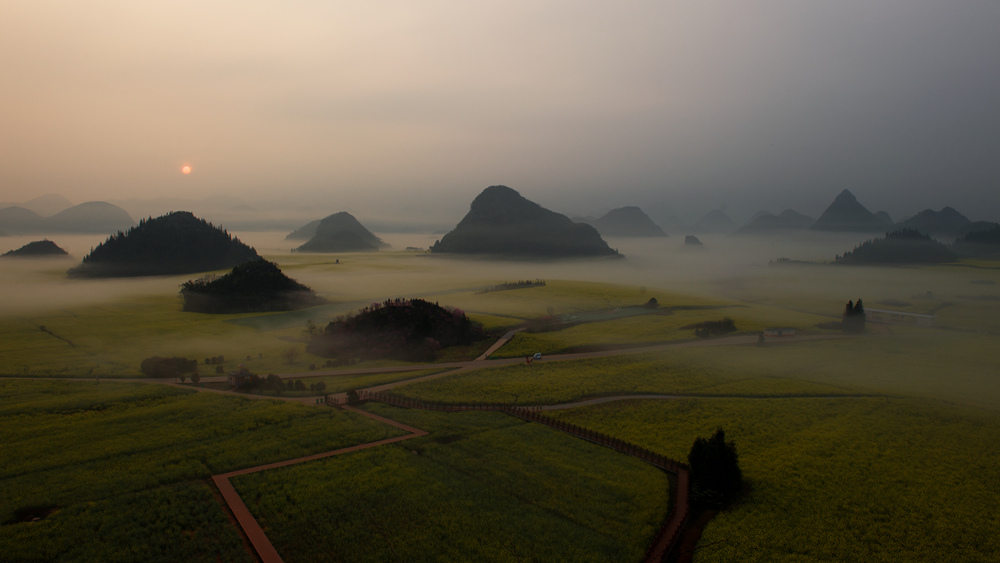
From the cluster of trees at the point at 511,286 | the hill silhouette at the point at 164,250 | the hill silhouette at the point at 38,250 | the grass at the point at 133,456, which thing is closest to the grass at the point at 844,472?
the grass at the point at 133,456

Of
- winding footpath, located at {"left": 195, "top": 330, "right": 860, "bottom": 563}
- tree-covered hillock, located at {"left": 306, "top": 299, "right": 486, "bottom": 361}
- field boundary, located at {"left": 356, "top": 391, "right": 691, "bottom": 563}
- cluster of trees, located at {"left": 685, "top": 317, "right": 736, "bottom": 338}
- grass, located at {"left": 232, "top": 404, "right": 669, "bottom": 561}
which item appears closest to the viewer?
grass, located at {"left": 232, "top": 404, "right": 669, "bottom": 561}

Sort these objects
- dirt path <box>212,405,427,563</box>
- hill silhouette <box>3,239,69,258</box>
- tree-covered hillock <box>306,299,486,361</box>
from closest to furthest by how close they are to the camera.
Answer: dirt path <box>212,405,427,563</box>
tree-covered hillock <box>306,299,486,361</box>
hill silhouette <box>3,239,69,258</box>

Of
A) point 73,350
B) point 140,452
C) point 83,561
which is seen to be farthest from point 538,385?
point 73,350

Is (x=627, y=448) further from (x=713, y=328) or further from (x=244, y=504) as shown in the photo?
(x=713, y=328)

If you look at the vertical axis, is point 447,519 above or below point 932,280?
below

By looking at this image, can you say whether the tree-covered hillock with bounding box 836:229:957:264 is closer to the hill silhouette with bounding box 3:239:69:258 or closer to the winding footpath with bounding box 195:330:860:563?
the winding footpath with bounding box 195:330:860:563

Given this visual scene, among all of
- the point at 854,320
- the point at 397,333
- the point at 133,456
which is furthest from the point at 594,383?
the point at 854,320

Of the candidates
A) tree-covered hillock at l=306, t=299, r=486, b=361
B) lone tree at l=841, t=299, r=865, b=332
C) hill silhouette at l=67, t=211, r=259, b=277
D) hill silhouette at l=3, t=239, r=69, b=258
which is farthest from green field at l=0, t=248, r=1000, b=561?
hill silhouette at l=3, t=239, r=69, b=258

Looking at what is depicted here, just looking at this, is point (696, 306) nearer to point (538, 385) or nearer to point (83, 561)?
point (538, 385)
